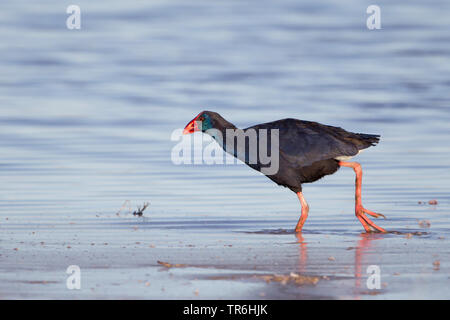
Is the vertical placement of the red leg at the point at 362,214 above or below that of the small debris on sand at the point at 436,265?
above

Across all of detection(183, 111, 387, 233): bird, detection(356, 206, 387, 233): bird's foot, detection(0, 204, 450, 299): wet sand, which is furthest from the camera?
detection(183, 111, 387, 233): bird

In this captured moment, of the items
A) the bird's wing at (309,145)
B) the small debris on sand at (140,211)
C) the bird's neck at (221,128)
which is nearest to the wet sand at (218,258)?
the small debris on sand at (140,211)

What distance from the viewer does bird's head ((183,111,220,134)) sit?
428 inches

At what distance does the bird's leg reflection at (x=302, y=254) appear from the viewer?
24.8 ft

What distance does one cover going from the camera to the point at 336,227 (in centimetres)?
1027

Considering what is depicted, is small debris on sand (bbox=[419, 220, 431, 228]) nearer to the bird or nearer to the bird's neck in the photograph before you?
the bird

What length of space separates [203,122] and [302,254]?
3.01m

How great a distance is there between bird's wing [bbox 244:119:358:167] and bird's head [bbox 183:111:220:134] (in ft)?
1.80

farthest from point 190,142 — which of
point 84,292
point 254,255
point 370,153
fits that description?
point 84,292

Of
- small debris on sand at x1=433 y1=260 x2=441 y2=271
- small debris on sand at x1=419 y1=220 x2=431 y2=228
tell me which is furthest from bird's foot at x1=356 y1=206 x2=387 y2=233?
small debris on sand at x1=433 y1=260 x2=441 y2=271

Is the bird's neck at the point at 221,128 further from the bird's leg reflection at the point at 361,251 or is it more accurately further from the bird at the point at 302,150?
the bird's leg reflection at the point at 361,251

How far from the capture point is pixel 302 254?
8328 millimetres

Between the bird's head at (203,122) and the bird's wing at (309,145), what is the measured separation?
0.55m
